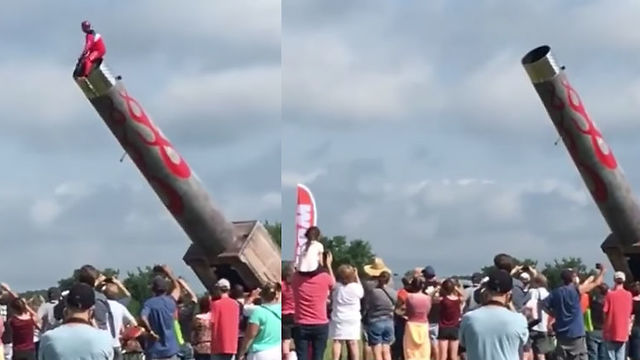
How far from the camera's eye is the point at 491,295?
7074mm

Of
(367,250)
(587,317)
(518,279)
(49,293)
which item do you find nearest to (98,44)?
(49,293)

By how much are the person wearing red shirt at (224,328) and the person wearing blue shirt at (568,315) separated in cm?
351

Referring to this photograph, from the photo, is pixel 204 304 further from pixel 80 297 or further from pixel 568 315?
pixel 80 297

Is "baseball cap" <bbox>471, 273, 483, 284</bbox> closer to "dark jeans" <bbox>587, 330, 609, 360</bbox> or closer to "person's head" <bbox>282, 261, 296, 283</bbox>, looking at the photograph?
"dark jeans" <bbox>587, 330, 609, 360</bbox>

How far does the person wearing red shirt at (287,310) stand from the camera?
1366 centimetres

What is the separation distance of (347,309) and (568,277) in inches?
94.7

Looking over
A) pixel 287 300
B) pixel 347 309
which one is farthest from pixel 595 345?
pixel 287 300

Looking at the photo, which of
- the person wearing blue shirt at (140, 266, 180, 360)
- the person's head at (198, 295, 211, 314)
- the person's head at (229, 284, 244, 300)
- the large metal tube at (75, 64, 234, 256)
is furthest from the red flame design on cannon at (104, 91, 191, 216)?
the person wearing blue shirt at (140, 266, 180, 360)

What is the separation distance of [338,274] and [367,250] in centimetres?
5257

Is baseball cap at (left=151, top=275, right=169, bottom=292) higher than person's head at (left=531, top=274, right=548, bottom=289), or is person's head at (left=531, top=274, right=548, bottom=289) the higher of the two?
person's head at (left=531, top=274, right=548, bottom=289)

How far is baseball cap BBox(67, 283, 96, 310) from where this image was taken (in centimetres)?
636

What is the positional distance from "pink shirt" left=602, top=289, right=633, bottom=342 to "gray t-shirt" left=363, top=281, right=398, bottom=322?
2.49 m

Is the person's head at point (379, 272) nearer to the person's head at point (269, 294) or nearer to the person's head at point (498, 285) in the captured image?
the person's head at point (269, 294)

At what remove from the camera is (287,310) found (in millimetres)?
13797
